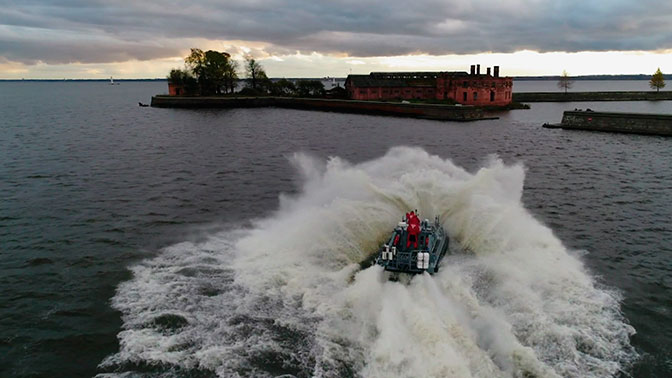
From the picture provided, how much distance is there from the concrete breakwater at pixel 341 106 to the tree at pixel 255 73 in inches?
841

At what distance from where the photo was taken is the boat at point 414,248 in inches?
757

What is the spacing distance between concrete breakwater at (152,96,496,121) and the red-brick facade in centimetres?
1086

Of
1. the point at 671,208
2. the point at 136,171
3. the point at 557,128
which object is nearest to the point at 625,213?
the point at 671,208

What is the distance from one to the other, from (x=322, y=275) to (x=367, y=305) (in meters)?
3.44

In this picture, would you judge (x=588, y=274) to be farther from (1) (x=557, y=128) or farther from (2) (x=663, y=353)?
(1) (x=557, y=128)

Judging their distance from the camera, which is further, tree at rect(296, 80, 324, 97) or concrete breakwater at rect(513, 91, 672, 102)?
concrete breakwater at rect(513, 91, 672, 102)

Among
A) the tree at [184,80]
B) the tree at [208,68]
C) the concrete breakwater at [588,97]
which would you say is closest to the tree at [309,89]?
the tree at [208,68]

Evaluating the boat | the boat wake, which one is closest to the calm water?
the boat wake

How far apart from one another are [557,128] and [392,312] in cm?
7161

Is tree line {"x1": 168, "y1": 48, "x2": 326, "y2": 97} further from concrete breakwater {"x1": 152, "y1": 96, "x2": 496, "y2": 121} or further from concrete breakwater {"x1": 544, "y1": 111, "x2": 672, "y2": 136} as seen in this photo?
concrete breakwater {"x1": 544, "y1": 111, "x2": 672, "y2": 136}

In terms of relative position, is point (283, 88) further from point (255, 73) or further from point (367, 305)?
point (367, 305)

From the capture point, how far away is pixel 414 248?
20812mm

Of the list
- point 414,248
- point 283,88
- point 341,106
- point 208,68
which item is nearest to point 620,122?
point 341,106

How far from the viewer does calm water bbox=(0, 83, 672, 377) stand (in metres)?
15.6
